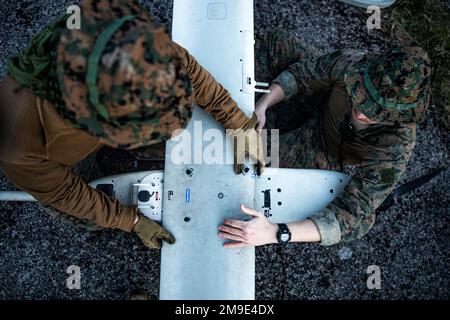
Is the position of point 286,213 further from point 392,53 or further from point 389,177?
point 392,53

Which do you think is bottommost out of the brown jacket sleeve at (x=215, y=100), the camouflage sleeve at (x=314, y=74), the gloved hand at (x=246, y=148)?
the gloved hand at (x=246, y=148)

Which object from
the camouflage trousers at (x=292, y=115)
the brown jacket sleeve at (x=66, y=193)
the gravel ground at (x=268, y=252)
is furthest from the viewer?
the gravel ground at (x=268, y=252)

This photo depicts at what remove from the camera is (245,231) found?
1862 mm

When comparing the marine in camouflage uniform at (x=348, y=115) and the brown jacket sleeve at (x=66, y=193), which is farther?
the marine in camouflage uniform at (x=348, y=115)

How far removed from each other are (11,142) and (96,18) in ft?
1.99

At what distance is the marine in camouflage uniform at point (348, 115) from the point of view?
1.91 m

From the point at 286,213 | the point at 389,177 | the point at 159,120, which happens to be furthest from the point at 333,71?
the point at 159,120

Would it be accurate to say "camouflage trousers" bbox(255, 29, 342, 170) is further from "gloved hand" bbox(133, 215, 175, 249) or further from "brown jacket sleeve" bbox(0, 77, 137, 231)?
"brown jacket sleeve" bbox(0, 77, 137, 231)

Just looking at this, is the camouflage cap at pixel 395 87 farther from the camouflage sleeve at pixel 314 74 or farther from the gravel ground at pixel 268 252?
the gravel ground at pixel 268 252

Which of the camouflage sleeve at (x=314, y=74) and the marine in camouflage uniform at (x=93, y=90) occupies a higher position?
the camouflage sleeve at (x=314, y=74)

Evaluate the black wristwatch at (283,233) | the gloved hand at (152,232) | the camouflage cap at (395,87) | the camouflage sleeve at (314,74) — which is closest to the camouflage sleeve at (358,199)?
the black wristwatch at (283,233)

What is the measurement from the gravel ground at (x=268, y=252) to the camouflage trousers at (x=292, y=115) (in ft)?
1.47

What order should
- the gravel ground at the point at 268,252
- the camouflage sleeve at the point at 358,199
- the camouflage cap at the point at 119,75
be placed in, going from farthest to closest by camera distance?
the gravel ground at the point at 268,252 → the camouflage sleeve at the point at 358,199 → the camouflage cap at the point at 119,75

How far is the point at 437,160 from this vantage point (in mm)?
3031
